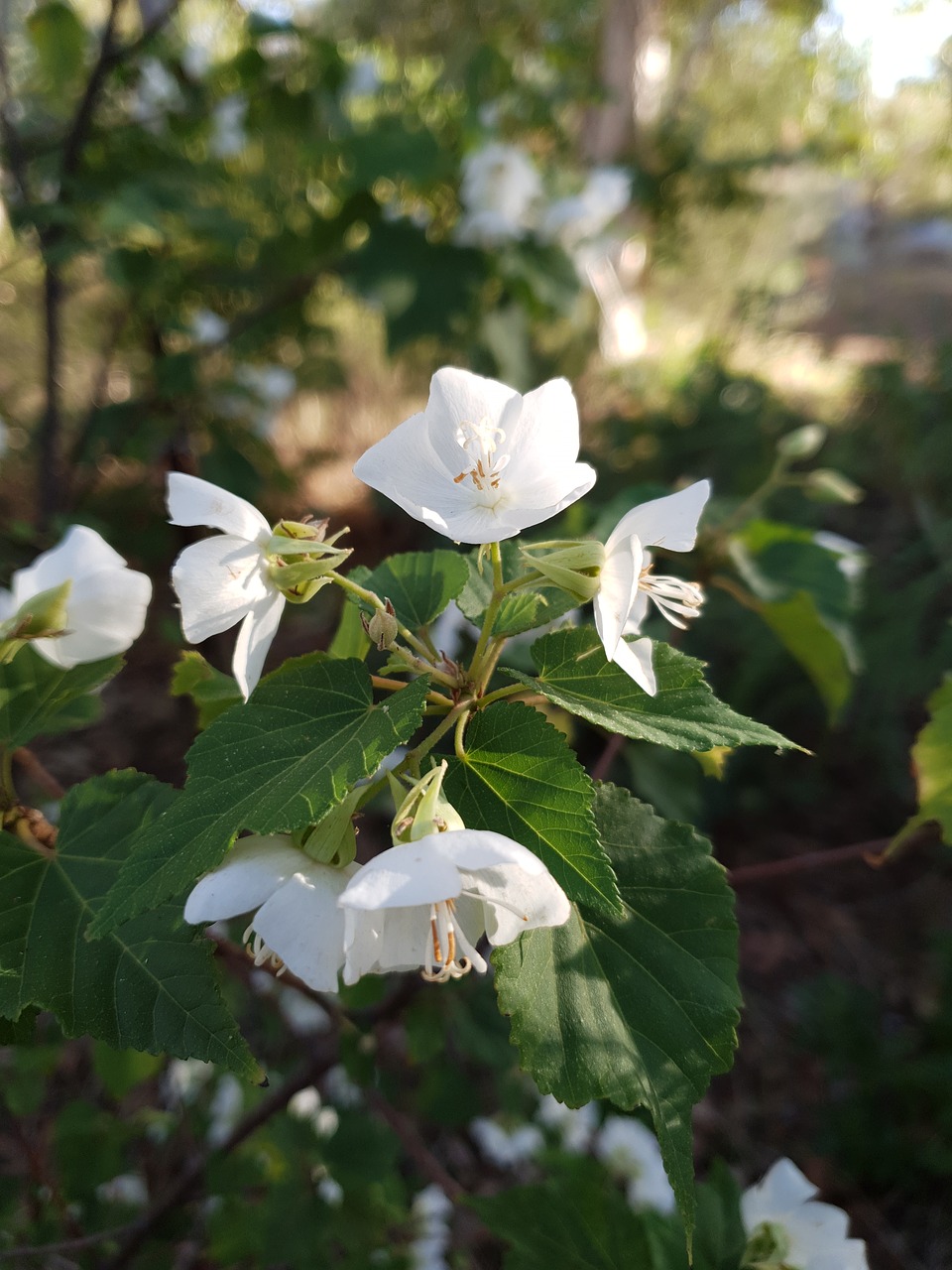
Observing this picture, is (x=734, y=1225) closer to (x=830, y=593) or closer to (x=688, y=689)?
(x=688, y=689)

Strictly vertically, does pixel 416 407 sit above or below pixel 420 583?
below

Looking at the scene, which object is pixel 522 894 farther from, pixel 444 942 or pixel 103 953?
pixel 103 953

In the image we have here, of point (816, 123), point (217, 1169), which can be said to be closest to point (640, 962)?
point (217, 1169)

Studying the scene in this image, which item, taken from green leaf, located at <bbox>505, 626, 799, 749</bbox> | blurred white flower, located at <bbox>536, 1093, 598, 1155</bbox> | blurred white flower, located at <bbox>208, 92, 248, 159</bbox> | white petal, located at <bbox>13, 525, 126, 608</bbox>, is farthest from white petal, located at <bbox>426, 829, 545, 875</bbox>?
blurred white flower, located at <bbox>208, 92, 248, 159</bbox>

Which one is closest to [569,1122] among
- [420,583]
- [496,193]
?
[420,583]

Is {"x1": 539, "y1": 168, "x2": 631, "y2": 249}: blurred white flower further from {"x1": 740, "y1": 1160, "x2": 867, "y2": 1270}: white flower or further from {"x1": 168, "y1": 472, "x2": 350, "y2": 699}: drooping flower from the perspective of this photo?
{"x1": 740, "y1": 1160, "x2": 867, "y2": 1270}: white flower
